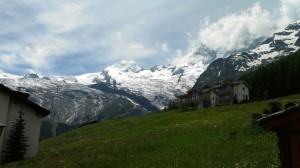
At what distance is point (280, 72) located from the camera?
155875 millimetres

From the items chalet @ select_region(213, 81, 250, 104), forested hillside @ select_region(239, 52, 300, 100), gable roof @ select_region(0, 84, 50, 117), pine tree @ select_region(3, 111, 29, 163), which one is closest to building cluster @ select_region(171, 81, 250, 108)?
chalet @ select_region(213, 81, 250, 104)

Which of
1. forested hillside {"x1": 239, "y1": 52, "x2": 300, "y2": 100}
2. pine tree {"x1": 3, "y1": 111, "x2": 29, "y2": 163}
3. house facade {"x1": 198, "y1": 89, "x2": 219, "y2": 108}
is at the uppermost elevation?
forested hillside {"x1": 239, "y1": 52, "x2": 300, "y2": 100}

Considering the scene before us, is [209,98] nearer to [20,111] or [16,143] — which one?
[20,111]

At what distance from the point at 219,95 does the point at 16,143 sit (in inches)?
4984

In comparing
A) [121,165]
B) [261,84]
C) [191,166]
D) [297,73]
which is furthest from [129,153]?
[261,84]

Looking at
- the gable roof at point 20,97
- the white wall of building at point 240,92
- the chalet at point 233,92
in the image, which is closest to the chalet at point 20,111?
the gable roof at point 20,97

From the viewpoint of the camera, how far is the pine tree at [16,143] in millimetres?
41375

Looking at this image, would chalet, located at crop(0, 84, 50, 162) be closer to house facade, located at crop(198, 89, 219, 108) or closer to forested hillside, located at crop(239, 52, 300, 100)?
forested hillside, located at crop(239, 52, 300, 100)

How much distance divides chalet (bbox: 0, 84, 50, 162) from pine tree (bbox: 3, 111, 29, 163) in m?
0.39

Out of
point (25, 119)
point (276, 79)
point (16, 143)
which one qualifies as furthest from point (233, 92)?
point (16, 143)

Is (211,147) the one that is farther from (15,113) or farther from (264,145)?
(15,113)

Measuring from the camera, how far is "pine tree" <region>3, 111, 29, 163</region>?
4138 centimetres

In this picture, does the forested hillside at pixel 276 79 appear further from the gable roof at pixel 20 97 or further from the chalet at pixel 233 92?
the gable roof at pixel 20 97

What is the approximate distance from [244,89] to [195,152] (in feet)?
441
